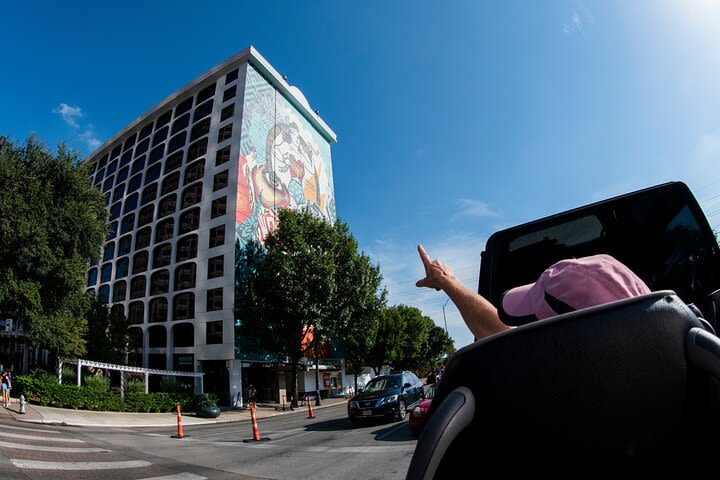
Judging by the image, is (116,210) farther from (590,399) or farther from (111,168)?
(590,399)

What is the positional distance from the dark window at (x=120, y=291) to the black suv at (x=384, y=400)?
38258 mm

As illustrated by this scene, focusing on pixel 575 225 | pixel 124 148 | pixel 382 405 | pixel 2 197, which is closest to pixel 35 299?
pixel 2 197

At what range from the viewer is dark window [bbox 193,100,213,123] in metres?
41.4

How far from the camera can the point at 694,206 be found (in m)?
2.69

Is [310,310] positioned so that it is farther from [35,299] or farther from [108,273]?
[108,273]

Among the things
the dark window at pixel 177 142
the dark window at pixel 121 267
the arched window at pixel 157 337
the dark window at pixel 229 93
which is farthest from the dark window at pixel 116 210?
the dark window at pixel 229 93

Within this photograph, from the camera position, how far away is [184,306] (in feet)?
112

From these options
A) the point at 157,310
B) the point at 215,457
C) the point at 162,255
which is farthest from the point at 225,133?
the point at 215,457

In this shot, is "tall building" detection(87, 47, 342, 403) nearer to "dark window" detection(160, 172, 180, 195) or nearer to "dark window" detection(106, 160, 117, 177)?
"dark window" detection(160, 172, 180, 195)

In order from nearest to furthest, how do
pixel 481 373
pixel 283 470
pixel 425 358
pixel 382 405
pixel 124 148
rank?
pixel 481 373 < pixel 283 470 < pixel 382 405 < pixel 124 148 < pixel 425 358

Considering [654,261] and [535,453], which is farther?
[654,261]

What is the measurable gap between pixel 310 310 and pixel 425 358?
41558mm

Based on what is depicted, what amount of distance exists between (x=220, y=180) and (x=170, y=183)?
9230 millimetres

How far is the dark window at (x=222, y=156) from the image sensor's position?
36.3 m
